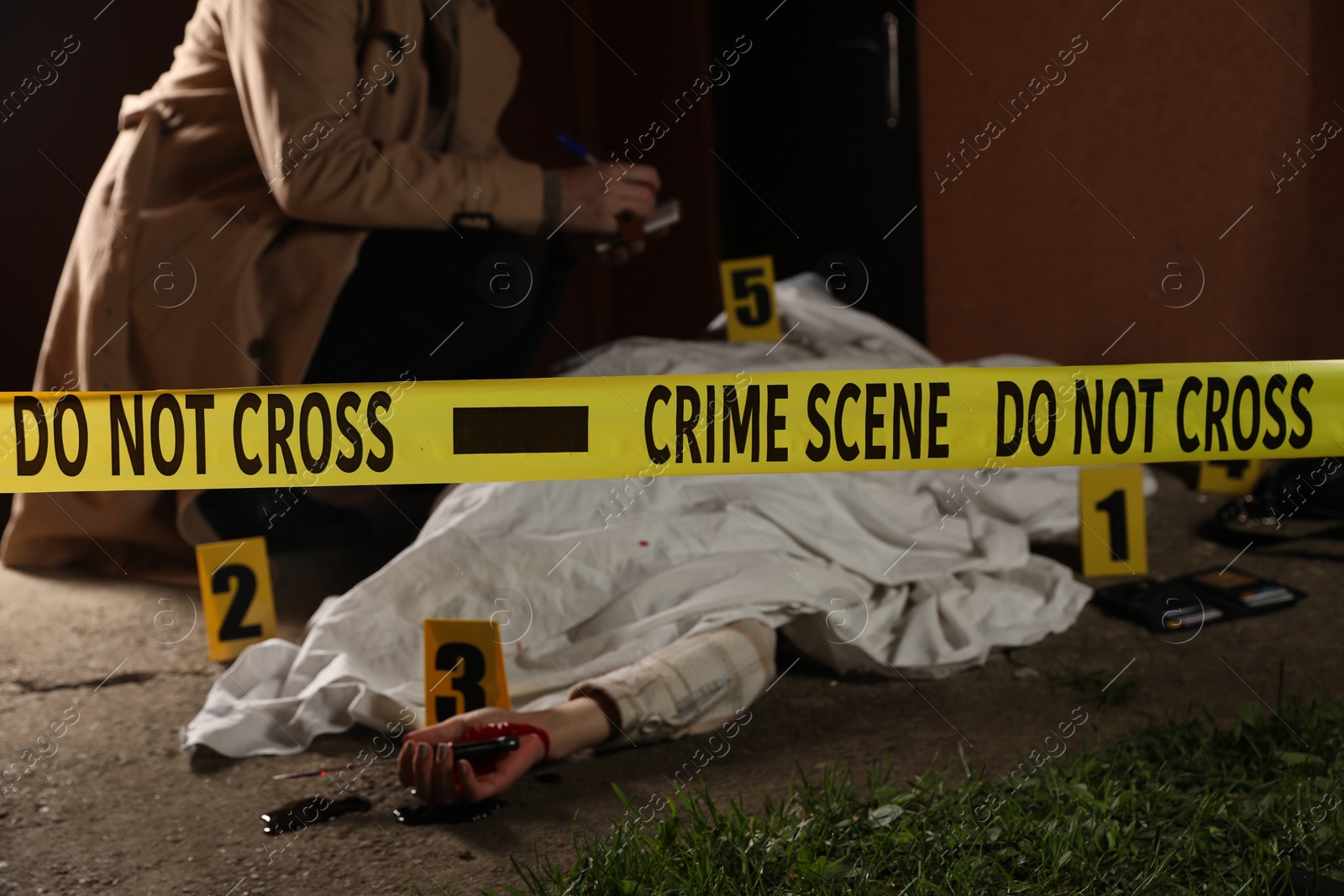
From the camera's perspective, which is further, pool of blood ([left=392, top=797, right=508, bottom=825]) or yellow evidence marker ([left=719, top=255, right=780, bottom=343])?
yellow evidence marker ([left=719, top=255, right=780, bottom=343])

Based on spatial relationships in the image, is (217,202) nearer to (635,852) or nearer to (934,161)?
(635,852)

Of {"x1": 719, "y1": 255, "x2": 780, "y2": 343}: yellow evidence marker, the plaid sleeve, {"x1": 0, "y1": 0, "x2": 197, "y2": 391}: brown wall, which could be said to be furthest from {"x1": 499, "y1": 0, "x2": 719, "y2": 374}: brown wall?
the plaid sleeve

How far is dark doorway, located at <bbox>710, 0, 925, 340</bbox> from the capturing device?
123 inches

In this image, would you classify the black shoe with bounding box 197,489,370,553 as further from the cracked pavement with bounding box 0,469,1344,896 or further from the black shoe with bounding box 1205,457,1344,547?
the black shoe with bounding box 1205,457,1344,547

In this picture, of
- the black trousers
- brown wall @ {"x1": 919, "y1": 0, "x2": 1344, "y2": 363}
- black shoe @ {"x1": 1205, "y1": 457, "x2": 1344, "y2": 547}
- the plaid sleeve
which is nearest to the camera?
the plaid sleeve

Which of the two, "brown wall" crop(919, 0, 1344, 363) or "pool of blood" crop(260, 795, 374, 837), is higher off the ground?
"brown wall" crop(919, 0, 1344, 363)

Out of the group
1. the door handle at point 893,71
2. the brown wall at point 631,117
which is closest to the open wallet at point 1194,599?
the door handle at point 893,71

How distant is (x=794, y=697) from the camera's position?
4.90 feet

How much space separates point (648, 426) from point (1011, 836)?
52 centimetres

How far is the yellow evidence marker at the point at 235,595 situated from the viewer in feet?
5.44

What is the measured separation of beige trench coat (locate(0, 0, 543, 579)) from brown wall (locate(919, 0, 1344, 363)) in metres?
1.48

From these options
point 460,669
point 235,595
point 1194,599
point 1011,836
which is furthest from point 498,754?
point 1194,599

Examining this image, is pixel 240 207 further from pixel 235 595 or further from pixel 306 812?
pixel 306 812

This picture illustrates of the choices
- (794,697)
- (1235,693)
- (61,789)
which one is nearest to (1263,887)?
(1235,693)
